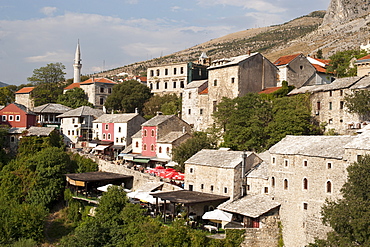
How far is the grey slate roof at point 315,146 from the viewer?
26.9m

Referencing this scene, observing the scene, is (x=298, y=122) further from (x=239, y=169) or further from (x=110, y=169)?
(x=110, y=169)

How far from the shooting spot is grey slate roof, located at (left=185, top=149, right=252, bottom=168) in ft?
113

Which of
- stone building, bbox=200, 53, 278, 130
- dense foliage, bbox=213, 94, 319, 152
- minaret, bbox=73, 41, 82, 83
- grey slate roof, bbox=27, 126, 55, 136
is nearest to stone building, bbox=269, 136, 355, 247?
dense foliage, bbox=213, 94, 319, 152

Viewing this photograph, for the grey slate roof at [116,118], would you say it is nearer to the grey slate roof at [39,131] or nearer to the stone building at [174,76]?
the grey slate roof at [39,131]

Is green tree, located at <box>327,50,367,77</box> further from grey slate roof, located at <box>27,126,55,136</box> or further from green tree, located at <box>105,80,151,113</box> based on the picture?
grey slate roof, located at <box>27,126,55,136</box>

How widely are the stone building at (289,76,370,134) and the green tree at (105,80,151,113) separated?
3140 centimetres

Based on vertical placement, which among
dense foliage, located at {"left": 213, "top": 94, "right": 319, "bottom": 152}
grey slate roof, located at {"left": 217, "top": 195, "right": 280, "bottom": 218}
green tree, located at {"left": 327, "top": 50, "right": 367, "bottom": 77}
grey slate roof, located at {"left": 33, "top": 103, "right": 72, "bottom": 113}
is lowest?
grey slate roof, located at {"left": 217, "top": 195, "right": 280, "bottom": 218}

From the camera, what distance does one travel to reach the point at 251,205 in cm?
3116

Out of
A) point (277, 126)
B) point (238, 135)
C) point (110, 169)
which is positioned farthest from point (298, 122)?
point (110, 169)

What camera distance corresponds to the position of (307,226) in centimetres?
2806

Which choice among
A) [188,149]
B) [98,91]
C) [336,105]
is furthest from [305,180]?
Answer: [98,91]

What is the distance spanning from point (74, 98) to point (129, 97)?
48.5 ft

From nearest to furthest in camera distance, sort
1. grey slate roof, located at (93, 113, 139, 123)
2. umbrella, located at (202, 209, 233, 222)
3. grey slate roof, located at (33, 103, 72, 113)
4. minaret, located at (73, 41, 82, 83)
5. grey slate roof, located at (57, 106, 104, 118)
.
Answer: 1. umbrella, located at (202, 209, 233, 222)
2. grey slate roof, located at (93, 113, 139, 123)
3. grey slate roof, located at (57, 106, 104, 118)
4. grey slate roof, located at (33, 103, 72, 113)
5. minaret, located at (73, 41, 82, 83)

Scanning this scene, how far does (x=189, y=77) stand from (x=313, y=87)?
26.9m
